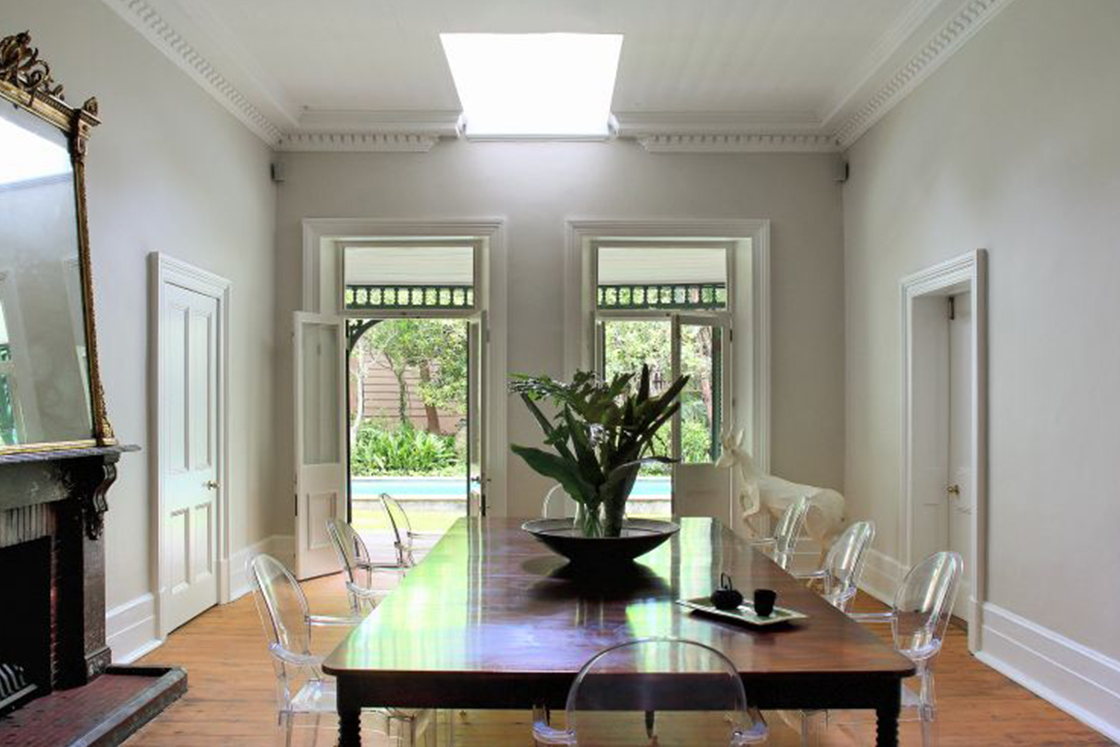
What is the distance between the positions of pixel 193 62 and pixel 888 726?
5032 millimetres

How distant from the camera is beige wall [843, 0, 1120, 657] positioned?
11.4 ft

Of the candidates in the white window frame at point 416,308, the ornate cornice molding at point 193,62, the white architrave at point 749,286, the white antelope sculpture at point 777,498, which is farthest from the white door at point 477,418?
the ornate cornice molding at point 193,62

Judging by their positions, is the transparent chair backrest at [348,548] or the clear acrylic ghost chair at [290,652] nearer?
the clear acrylic ghost chair at [290,652]

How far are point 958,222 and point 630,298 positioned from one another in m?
2.59

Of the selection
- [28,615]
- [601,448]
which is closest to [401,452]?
[28,615]

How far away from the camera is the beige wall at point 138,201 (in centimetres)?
405

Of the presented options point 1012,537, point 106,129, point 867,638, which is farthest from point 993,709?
point 106,129

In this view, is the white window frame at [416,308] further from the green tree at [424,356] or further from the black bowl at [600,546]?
the green tree at [424,356]

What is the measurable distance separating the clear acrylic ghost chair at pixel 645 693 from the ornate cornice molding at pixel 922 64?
3924 millimetres

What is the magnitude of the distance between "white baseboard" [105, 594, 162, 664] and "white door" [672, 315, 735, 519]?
11.9 ft

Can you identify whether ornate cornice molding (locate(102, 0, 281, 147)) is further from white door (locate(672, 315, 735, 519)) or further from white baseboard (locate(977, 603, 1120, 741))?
white baseboard (locate(977, 603, 1120, 741))

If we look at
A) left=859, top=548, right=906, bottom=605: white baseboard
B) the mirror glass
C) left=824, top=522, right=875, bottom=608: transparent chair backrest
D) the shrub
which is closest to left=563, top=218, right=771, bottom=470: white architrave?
left=859, top=548, right=906, bottom=605: white baseboard

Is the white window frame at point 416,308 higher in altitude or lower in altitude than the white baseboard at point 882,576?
higher

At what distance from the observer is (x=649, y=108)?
6.28 meters
